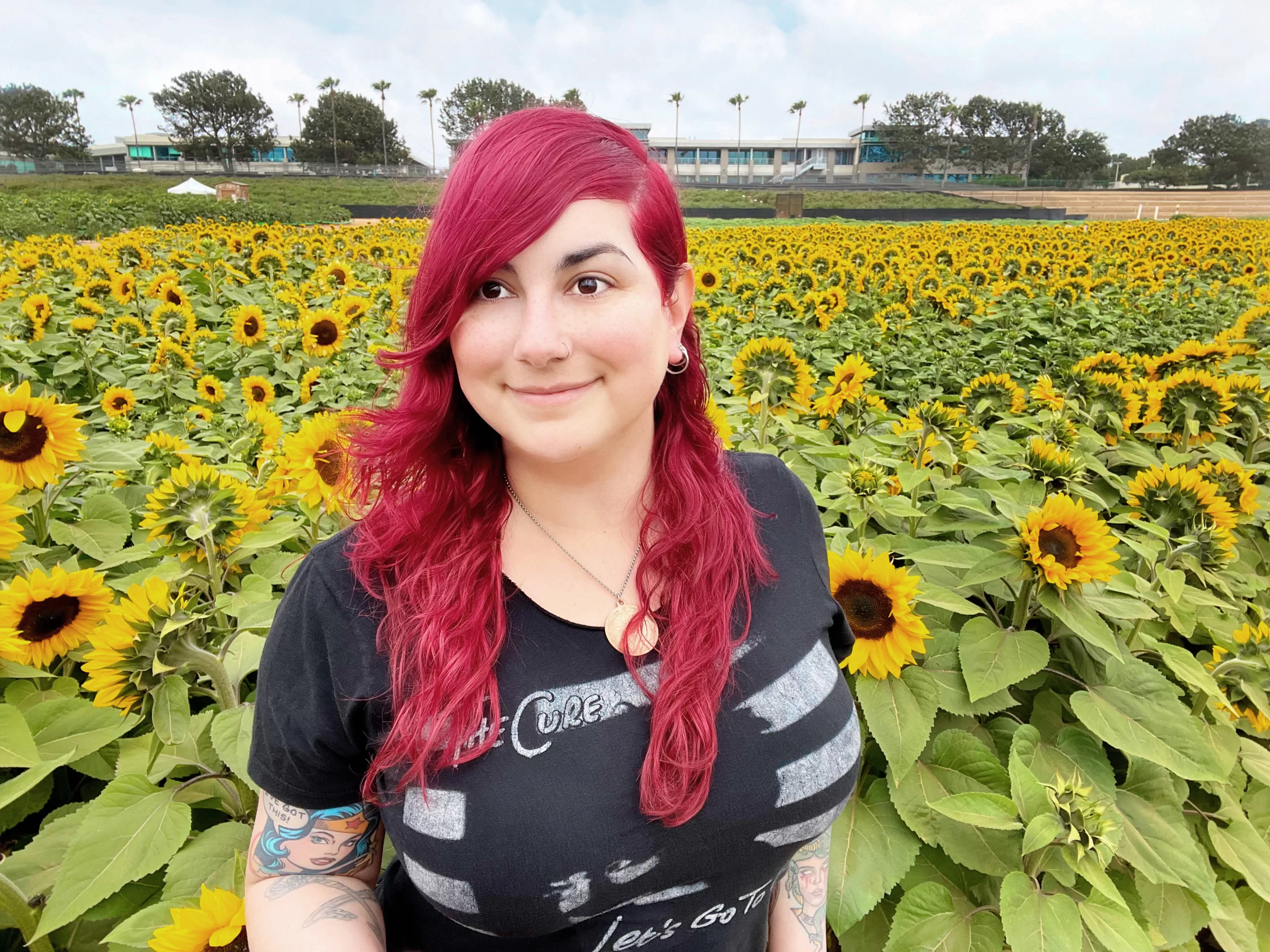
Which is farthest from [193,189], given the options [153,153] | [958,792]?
[153,153]

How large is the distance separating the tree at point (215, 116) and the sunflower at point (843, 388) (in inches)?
3011

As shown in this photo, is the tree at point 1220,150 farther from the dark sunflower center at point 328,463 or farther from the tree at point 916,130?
the dark sunflower center at point 328,463

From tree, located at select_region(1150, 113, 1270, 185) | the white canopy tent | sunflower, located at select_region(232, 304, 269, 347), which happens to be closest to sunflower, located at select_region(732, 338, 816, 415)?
sunflower, located at select_region(232, 304, 269, 347)

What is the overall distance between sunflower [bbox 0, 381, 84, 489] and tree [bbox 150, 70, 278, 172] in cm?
7649

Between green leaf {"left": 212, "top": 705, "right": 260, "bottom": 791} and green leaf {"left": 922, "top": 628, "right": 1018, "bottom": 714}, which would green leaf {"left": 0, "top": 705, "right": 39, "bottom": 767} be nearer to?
green leaf {"left": 212, "top": 705, "right": 260, "bottom": 791}

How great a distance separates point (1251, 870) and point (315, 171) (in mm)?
54044

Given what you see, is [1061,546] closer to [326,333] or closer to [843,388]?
[843,388]

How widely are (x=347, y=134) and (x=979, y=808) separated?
79.2 meters

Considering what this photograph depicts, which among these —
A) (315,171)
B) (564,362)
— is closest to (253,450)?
(564,362)

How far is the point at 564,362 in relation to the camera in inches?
39.4

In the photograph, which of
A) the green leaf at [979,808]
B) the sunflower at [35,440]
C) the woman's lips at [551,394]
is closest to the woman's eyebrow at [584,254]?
the woman's lips at [551,394]

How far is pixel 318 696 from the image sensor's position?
1.01 meters

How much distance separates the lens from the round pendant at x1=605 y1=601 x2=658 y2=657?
1088mm

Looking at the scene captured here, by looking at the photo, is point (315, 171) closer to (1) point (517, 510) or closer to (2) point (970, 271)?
(2) point (970, 271)
